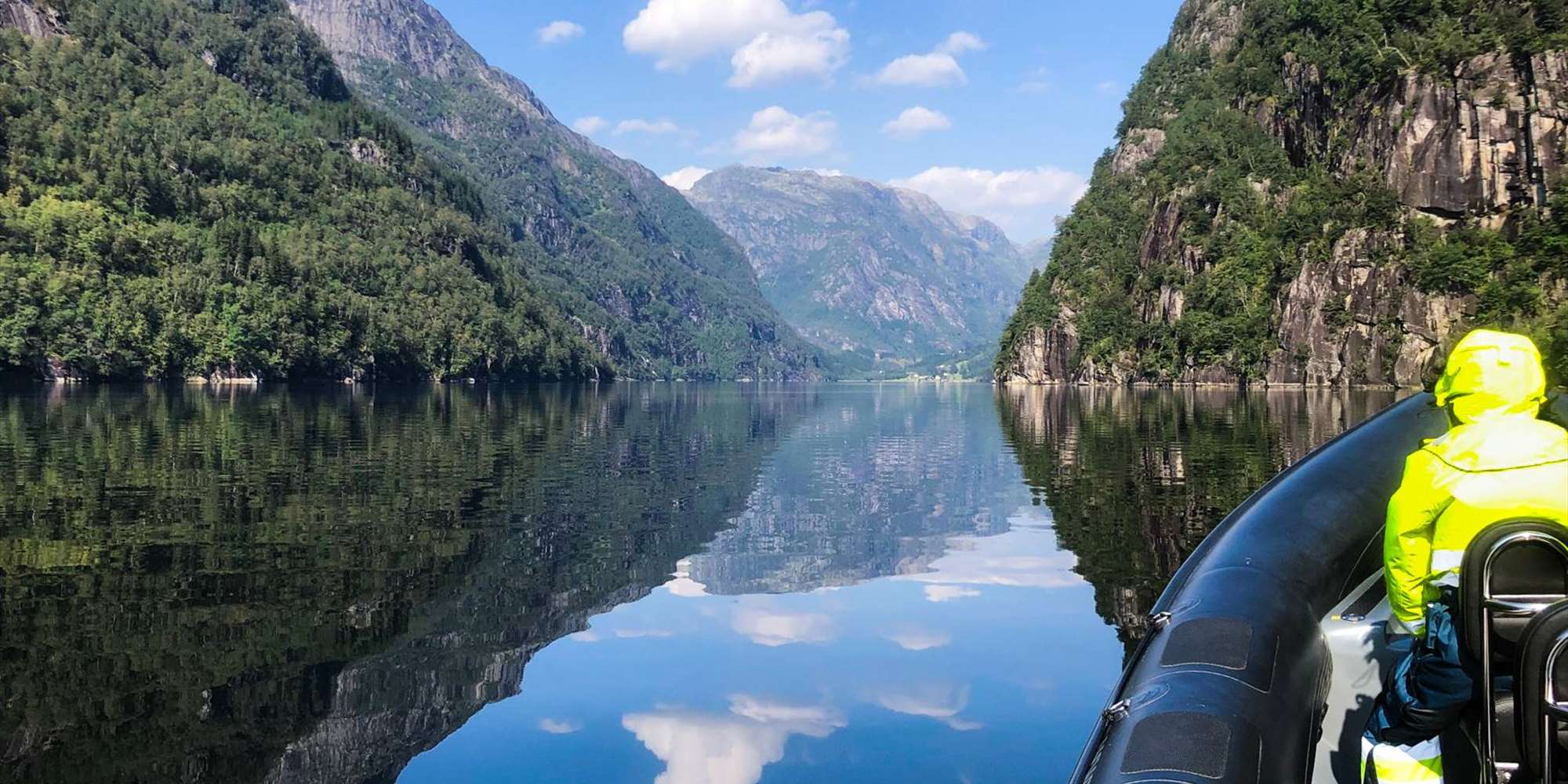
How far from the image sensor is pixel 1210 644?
219 inches

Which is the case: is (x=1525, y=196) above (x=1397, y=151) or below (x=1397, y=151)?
below

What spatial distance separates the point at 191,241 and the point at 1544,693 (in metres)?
153

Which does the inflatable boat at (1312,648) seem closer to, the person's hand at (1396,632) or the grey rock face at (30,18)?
the person's hand at (1396,632)

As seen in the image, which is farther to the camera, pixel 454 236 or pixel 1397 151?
pixel 454 236

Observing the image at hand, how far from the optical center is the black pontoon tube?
15.4 ft

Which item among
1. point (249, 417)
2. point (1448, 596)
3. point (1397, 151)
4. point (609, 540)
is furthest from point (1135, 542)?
point (1397, 151)

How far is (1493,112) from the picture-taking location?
328ft

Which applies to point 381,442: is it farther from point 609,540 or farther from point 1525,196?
point 1525,196

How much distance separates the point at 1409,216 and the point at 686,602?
116754 mm

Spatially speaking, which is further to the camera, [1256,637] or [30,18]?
[30,18]

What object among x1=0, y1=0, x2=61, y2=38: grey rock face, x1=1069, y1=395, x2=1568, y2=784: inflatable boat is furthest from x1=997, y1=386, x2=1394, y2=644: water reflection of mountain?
x1=0, y1=0, x2=61, y2=38: grey rock face

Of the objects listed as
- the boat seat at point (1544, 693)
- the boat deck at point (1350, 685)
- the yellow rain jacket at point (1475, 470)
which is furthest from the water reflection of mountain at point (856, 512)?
the boat seat at point (1544, 693)

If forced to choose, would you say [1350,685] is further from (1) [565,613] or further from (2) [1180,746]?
(1) [565,613]

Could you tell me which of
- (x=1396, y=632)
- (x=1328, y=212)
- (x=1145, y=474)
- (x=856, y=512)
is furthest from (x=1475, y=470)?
(x=1328, y=212)
